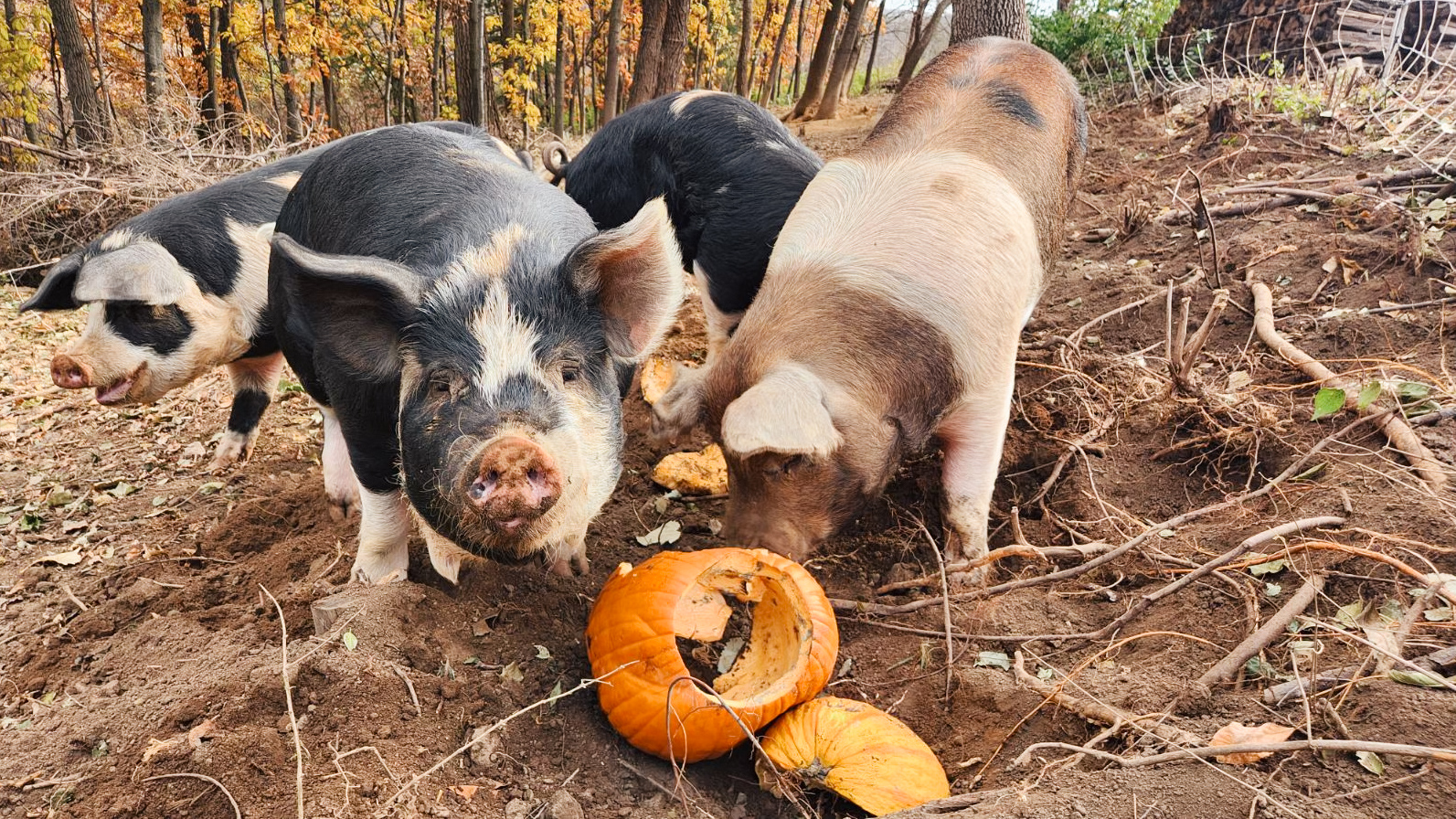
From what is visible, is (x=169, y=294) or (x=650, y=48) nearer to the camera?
(x=169, y=294)

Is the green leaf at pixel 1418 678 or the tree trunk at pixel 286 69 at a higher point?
the green leaf at pixel 1418 678

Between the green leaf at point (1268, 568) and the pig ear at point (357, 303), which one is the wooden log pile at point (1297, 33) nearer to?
the green leaf at point (1268, 568)

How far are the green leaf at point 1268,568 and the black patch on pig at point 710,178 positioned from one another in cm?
285

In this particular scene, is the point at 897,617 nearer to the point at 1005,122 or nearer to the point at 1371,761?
the point at 1371,761

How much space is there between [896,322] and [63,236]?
8.48 m

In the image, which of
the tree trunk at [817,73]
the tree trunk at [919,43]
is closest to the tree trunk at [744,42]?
the tree trunk at [817,73]

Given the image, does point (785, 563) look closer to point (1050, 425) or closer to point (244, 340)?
point (1050, 425)

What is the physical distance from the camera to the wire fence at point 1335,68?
6.91 meters

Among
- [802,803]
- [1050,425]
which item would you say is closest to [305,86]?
[1050,425]

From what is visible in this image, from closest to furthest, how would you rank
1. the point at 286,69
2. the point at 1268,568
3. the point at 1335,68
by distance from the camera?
1. the point at 1268,568
2. the point at 1335,68
3. the point at 286,69

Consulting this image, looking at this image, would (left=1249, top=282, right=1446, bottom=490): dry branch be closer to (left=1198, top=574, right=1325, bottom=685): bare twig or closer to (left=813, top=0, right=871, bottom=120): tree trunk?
(left=1198, top=574, right=1325, bottom=685): bare twig

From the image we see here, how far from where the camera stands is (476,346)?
94.1 inches

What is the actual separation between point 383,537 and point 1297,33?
1302cm

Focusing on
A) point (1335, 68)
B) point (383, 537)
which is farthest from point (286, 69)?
point (1335, 68)
